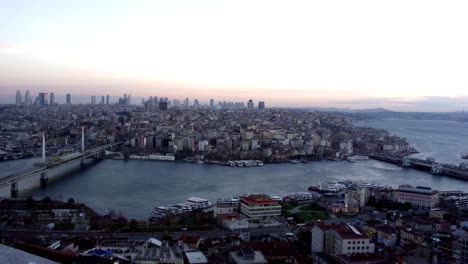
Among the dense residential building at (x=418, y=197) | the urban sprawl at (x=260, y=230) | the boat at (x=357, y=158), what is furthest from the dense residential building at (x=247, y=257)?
the boat at (x=357, y=158)

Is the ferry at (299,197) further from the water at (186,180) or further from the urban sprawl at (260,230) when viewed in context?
the water at (186,180)

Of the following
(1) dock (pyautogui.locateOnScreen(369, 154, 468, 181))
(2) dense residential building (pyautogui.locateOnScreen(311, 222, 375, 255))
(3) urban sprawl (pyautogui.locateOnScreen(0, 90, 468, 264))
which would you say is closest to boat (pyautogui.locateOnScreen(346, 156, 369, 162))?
(1) dock (pyautogui.locateOnScreen(369, 154, 468, 181))

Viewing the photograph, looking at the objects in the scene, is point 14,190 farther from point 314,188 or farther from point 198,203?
point 314,188

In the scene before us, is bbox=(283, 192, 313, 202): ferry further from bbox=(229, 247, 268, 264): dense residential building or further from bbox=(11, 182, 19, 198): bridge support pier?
bbox=(11, 182, 19, 198): bridge support pier

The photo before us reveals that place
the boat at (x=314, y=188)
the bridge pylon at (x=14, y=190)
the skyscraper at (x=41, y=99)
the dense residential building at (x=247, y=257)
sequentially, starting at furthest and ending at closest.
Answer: the skyscraper at (x=41, y=99) < the boat at (x=314, y=188) < the bridge pylon at (x=14, y=190) < the dense residential building at (x=247, y=257)

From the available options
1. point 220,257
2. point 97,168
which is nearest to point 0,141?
A: point 97,168

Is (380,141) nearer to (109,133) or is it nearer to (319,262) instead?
(109,133)
